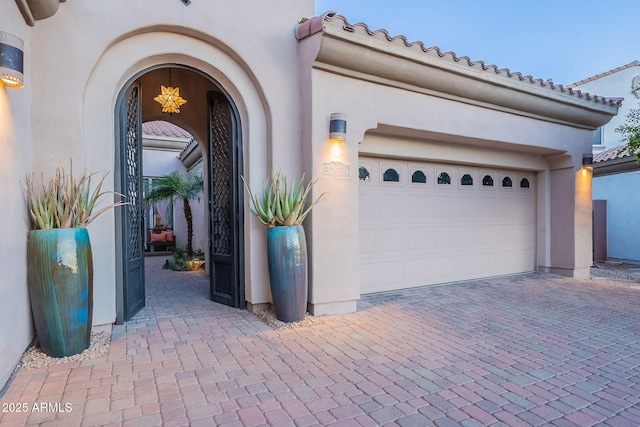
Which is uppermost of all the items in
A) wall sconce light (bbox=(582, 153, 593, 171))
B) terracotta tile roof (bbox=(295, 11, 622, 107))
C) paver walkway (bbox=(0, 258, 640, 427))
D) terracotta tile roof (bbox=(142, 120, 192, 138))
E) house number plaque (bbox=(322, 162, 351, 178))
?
terracotta tile roof (bbox=(142, 120, 192, 138))

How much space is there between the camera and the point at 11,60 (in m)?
2.90

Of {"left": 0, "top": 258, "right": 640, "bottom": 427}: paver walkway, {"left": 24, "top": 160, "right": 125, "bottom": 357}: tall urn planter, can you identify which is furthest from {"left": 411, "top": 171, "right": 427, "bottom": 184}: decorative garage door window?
{"left": 24, "top": 160, "right": 125, "bottom": 357}: tall urn planter

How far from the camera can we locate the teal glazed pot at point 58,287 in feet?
11.0

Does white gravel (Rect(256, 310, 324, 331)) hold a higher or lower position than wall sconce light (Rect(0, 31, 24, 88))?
lower

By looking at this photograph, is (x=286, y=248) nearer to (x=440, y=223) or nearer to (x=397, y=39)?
(x=397, y=39)

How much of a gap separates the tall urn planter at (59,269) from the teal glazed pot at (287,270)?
6.40ft

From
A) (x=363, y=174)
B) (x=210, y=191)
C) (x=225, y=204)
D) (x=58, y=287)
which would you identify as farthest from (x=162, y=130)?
(x=58, y=287)

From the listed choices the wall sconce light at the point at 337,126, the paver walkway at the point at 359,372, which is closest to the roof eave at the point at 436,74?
the wall sconce light at the point at 337,126

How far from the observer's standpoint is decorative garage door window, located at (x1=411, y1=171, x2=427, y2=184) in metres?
6.89

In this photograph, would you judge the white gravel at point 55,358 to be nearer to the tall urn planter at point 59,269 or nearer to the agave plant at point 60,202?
the tall urn planter at point 59,269

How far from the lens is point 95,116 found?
4.18 metres

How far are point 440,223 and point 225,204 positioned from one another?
13.5ft

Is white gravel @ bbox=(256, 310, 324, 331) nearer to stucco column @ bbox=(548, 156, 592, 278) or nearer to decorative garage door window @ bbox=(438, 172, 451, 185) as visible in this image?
decorative garage door window @ bbox=(438, 172, 451, 185)

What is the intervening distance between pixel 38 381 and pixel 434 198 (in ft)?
20.9
